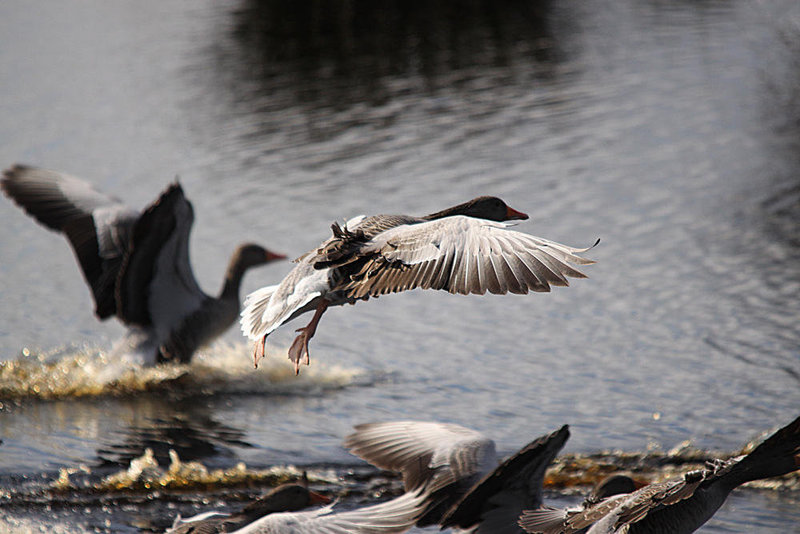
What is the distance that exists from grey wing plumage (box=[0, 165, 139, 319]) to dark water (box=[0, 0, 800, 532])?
0.84 meters

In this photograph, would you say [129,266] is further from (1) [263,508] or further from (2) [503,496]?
(2) [503,496]

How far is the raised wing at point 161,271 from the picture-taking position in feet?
27.2

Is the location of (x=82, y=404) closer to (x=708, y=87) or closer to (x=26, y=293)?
(x=26, y=293)

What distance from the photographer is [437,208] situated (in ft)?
40.2

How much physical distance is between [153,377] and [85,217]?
148 cm

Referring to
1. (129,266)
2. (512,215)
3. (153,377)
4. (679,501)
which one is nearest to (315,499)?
(512,215)

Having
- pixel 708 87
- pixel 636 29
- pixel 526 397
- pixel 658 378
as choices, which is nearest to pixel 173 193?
pixel 526 397

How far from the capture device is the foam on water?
30.1ft

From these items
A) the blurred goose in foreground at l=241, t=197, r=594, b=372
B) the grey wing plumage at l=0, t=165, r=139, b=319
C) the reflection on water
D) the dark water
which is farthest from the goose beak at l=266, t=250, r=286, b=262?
the reflection on water

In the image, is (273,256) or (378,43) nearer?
(273,256)

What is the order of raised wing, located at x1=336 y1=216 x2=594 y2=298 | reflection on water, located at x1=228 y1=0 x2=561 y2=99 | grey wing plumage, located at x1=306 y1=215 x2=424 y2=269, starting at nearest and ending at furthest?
raised wing, located at x1=336 y1=216 x2=594 y2=298, grey wing plumage, located at x1=306 y1=215 x2=424 y2=269, reflection on water, located at x1=228 y1=0 x2=561 y2=99

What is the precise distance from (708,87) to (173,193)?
11.1m

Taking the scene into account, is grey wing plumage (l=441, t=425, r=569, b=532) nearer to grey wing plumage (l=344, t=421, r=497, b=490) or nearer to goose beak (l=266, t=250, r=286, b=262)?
grey wing plumage (l=344, t=421, r=497, b=490)

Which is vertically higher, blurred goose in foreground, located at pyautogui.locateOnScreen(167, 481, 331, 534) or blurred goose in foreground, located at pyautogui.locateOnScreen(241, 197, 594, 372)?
blurred goose in foreground, located at pyautogui.locateOnScreen(241, 197, 594, 372)
